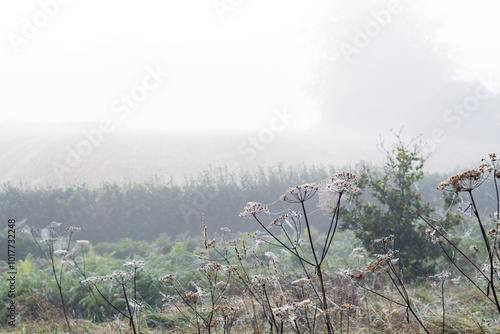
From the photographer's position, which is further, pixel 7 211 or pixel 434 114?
pixel 434 114

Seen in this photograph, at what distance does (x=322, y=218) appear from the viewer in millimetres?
14867

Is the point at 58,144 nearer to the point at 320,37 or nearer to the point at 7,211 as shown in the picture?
the point at 7,211

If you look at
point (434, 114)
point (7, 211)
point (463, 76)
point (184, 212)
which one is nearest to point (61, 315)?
point (184, 212)

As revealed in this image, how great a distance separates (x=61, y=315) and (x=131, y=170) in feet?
95.0

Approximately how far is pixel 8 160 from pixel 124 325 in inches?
1591

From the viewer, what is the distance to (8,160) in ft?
121

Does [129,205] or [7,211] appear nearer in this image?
[7,211]

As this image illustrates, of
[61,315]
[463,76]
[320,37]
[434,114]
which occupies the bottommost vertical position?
[61,315]

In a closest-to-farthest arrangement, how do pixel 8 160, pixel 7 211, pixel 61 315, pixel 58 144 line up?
1. pixel 61 315
2. pixel 7 211
3. pixel 8 160
4. pixel 58 144

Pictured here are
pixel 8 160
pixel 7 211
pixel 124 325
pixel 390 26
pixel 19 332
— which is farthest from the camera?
pixel 390 26

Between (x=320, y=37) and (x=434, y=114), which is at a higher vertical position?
(x=320, y=37)

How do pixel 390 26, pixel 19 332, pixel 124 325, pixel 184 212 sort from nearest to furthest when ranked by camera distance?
pixel 124 325 < pixel 19 332 < pixel 184 212 < pixel 390 26

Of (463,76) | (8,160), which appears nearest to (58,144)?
(8,160)

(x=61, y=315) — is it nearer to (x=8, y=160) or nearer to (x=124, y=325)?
(x=124, y=325)
